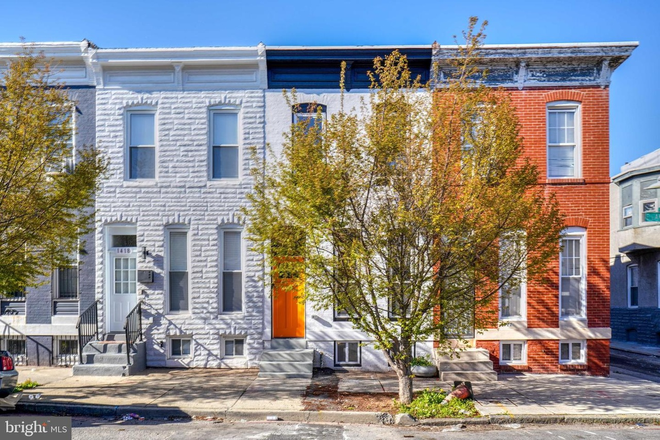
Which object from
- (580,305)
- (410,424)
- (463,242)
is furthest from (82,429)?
(580,305)

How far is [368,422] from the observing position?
9039mm

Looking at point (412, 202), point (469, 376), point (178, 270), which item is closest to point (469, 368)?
point (469, 376)

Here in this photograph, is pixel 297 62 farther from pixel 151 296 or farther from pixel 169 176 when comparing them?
pixel 151 296

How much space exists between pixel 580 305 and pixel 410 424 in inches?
252

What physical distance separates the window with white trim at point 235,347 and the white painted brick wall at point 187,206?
0.18 m

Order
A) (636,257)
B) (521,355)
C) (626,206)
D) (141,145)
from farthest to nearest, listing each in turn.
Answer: (626,206), (636,257), (141,145), (521,355)

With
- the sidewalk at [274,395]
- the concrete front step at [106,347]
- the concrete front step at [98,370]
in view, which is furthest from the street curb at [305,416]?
the concrete front step at [106,347]

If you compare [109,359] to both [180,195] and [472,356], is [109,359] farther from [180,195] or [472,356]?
[472,356]

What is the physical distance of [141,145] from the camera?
526 inches

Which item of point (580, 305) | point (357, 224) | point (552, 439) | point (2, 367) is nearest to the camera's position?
point (552, 439)

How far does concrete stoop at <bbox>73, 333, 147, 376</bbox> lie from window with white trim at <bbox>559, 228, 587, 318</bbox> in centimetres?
1034

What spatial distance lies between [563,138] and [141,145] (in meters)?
10.7

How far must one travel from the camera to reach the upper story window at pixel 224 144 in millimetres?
13305

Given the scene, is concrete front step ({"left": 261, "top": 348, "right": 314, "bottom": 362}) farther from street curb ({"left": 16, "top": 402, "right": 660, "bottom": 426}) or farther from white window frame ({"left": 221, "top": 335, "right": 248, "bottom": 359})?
street curb ({"left": 16, "top": 402, "right": 660, "bottom": 426})
